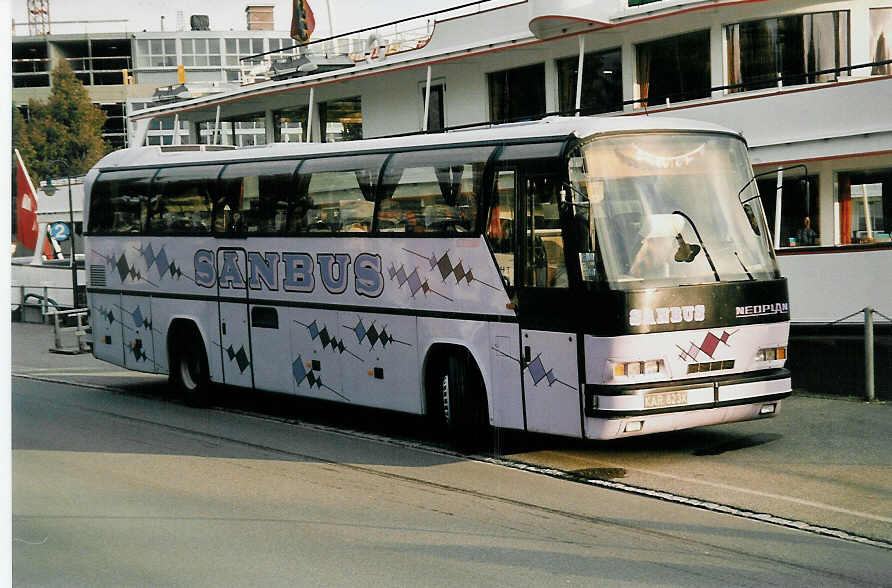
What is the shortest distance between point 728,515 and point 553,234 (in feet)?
10.2

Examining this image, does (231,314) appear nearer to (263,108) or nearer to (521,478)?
(521,478)

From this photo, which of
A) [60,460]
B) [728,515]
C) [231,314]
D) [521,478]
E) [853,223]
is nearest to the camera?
[728,515]

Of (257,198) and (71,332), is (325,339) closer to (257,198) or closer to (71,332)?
(257,198)

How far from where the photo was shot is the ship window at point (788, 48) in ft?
53.0

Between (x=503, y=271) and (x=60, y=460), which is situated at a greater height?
(x=503, y=271)

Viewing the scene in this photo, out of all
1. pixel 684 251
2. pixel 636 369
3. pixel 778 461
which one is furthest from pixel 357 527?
pixel 778 461

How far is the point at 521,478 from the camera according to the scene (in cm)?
1016

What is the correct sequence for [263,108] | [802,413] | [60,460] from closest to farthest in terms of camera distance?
1. [60,460]
2. [802,413]
3. [263,108]

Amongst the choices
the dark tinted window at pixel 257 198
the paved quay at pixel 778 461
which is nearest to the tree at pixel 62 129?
the dark tinted window at pixel 257 198

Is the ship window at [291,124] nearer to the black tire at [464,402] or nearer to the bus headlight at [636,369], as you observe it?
the black tire at [464,402]

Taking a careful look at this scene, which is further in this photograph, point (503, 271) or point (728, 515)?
point (503, 271)

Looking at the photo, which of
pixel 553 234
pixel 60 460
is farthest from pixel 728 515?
pixel 60 460

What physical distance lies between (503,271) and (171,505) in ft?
12.4

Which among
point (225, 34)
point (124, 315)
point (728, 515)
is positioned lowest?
point (728, 515)
